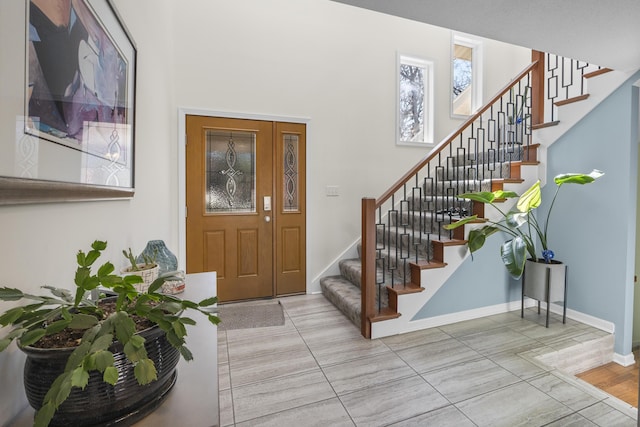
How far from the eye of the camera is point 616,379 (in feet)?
7.99

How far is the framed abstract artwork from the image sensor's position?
2.12 feet

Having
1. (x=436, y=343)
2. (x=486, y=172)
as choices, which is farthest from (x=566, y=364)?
(x=486, y=172)

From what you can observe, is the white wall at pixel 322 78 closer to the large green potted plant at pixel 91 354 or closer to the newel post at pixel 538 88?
the newel post at pixel 538 88

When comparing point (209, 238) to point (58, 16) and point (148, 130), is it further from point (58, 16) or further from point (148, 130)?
point (58, 16)

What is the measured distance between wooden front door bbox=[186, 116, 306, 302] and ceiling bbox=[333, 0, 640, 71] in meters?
2.14

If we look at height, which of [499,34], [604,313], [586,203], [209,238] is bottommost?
[604,313]

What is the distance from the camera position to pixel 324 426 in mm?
1624

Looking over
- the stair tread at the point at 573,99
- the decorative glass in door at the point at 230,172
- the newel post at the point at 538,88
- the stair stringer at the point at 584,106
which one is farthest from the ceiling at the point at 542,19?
the decorative glass in door at the point at 230,172

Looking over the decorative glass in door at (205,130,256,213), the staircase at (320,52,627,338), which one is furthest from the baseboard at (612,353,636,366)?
the decorative glass in door at (205,130,256,213)

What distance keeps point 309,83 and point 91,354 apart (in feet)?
12.2

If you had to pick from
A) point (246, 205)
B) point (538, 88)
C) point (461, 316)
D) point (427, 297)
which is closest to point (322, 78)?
point (246, 205)

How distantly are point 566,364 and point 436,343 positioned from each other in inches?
41.9

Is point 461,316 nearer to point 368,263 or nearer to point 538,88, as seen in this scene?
point 368,263

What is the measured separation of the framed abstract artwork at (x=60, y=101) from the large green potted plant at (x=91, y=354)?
0.25 meters
